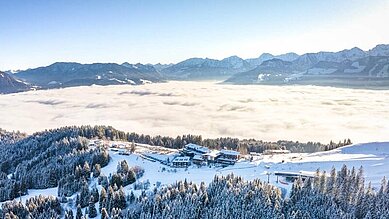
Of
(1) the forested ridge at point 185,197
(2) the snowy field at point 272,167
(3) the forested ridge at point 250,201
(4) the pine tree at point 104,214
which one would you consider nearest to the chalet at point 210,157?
(2) the snowy field at point 272,167

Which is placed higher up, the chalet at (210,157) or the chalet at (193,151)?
the chalet at (193,151)

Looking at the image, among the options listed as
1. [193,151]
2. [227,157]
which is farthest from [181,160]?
[227,157]

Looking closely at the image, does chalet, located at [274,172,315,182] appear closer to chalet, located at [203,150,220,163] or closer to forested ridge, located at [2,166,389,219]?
forested ridge, located at [2,166,389,219]

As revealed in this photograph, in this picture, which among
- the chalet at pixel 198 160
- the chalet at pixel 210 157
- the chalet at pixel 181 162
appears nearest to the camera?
the chalet at pixel 181 162

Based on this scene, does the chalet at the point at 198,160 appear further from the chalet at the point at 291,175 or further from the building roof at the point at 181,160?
the chalet at the point at 291,175

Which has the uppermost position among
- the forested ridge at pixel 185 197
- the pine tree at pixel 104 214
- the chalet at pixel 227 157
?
the chalet at pixel 227 157

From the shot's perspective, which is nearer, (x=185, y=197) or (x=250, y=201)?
(x=250, y=201)

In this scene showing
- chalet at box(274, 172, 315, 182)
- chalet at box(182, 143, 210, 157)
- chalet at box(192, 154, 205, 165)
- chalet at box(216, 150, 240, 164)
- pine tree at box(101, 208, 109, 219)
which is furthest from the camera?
chalet at box(182, 143, 210, 157)

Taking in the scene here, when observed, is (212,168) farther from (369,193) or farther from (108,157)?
(369,193)

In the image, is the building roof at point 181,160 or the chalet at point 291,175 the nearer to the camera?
the chalet at point 291,175

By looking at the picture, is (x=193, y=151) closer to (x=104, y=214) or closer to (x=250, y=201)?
(x=104, y=214)

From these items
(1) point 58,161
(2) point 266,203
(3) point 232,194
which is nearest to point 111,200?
(3) point 232,194

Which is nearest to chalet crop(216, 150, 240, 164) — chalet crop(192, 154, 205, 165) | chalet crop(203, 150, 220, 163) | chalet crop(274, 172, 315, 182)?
chalet crop(203, 150, 220, 163)
